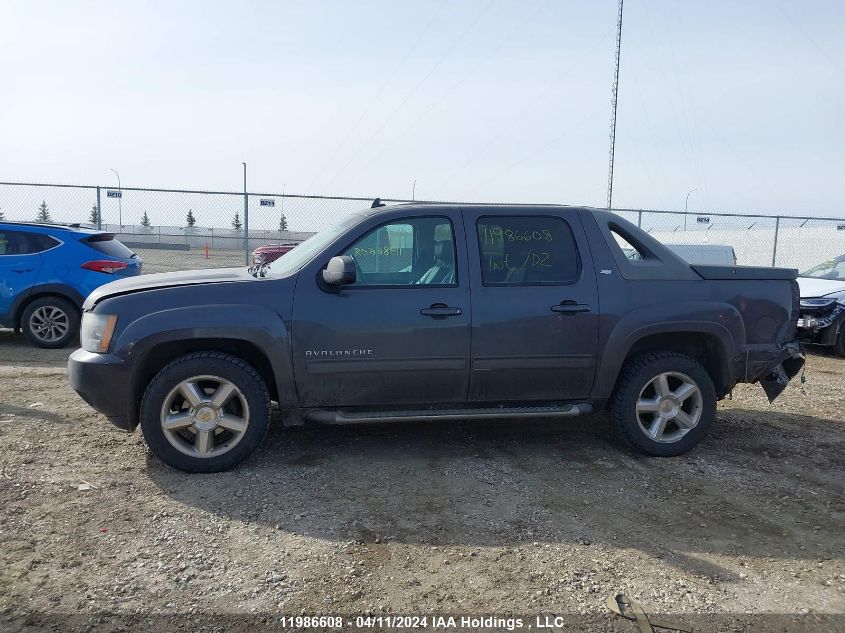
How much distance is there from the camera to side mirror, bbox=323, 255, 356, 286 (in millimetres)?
4336

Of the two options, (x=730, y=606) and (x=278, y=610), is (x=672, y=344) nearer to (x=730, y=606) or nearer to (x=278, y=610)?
(x=730, y=606)

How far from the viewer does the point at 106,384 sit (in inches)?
170

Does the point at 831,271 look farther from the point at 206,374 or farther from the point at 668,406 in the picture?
the point at 206,374

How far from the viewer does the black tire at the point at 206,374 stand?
4336mm

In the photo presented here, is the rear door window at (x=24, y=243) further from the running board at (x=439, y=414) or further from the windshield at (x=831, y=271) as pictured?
the windshield at (x=831, y=271)

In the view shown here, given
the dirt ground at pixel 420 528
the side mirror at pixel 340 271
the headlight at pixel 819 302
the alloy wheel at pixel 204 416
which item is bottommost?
the dirt ground at pixel 420 528

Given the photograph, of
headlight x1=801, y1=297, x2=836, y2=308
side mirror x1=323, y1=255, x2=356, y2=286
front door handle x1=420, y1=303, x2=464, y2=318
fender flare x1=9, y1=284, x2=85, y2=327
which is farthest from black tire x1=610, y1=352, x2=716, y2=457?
fender flare x1=9, y1=284, x2=85, y2=327

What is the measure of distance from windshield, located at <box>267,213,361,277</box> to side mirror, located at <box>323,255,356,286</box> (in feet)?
0.86

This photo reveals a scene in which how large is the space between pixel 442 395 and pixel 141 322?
2.01 m

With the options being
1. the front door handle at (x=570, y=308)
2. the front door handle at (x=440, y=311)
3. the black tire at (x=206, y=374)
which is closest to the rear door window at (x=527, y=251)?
the front door handle at (x=570, y=308)

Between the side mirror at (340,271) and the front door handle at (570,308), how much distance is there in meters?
1.42

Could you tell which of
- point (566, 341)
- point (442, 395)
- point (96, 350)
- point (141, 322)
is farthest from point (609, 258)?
point (96, 350)

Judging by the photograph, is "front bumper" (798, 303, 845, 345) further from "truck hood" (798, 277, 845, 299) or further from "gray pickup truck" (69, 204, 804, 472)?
"gray pickup truck" (69, 204, 804, 472)

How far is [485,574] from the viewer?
327cm
